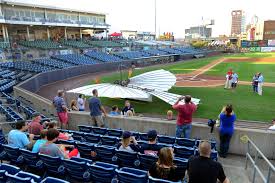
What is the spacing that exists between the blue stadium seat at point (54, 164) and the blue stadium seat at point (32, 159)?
7.5 inches

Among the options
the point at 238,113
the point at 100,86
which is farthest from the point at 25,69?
the point at 238,113

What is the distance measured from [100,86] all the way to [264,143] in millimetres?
9827

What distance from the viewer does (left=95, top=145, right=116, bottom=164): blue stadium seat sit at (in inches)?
251

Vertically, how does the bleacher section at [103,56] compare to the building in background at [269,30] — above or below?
below

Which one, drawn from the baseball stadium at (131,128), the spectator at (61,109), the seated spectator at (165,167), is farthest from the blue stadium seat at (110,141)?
the spectator at (61,109)

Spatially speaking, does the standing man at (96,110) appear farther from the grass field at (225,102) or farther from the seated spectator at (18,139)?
the grass field at (225,102)

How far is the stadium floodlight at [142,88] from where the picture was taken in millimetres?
14133

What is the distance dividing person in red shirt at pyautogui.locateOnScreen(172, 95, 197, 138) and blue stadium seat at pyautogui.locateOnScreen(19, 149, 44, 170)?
4391 mm

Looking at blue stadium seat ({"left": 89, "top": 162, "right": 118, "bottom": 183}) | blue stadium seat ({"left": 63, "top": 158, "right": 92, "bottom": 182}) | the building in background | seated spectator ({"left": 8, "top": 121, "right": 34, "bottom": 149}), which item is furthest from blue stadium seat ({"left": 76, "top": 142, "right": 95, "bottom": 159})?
the building in background

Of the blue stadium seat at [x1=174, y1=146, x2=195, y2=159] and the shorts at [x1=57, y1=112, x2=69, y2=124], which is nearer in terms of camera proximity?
the blue stadium seat at [x1=174, y1=146, x2=195, y2=159]

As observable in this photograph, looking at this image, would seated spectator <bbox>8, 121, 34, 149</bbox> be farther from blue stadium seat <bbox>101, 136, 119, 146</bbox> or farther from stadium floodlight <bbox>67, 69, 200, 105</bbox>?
stadium floodlight <bbox>67, 69, 200, 105</bbox>

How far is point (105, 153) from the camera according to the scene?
21.2 ft

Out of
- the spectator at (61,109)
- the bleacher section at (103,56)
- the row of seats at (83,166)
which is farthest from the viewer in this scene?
the bleacher section at (103,56)

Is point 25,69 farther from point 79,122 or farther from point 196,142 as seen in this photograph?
point 196,142
